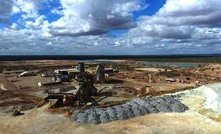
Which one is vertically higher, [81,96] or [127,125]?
[81,96]

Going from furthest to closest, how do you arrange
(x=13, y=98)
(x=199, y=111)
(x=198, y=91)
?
(x=13, y=98)
(x=198, y=91)
(x=199, y=111)

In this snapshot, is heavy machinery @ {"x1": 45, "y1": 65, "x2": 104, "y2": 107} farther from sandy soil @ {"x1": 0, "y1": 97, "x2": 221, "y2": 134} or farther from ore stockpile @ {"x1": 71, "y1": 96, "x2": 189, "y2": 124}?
ore stockpile @ {"x1": 71, "y1": 96, "x2": 189, "y2": 124}

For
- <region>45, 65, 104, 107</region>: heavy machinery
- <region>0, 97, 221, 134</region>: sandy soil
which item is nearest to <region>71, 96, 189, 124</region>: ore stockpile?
<region>0, 97, 221, 134</region>: sandy soil

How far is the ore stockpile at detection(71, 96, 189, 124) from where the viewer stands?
30922mm

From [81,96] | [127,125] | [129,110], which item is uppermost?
[81,96]

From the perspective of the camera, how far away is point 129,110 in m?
33.1

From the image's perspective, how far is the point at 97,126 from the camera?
2933cm

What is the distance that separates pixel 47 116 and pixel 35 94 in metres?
17.6

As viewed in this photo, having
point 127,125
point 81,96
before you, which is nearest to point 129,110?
point 127,125

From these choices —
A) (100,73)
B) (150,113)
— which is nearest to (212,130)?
(150,113)

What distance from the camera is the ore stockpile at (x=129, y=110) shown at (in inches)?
1217

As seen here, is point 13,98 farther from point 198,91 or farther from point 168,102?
point 198,91

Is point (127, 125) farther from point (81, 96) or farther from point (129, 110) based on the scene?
point (81, 96)

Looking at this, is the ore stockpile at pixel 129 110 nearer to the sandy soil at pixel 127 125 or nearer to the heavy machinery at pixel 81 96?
the sandy soil at pixel 127 125
